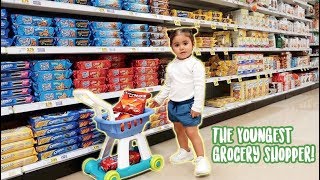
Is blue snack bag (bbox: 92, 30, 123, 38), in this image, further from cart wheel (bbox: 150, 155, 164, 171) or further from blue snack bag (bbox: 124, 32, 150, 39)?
cart wheel (bbox: 150, 155, 164, 171)

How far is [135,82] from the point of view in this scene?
2.86 m

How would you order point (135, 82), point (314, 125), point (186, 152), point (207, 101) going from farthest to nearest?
point (207, 101)
point (314, 125)
point (135, 82)
point (186, 152)

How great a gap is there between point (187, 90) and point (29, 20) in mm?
1221

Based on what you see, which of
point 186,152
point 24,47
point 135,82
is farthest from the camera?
point 135,82

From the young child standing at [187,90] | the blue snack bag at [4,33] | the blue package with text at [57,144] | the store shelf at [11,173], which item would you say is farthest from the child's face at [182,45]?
the store shelf at [11,173]

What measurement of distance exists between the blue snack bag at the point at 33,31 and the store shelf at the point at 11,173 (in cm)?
88

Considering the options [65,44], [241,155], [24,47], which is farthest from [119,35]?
[241,155]

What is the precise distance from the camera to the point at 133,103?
224 cm

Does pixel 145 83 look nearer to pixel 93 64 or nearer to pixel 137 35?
pixel 137 35

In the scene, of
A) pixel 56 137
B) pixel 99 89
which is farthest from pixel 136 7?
pixel 56 137

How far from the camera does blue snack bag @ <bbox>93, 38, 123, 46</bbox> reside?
257 cm

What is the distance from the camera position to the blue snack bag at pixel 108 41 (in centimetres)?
257

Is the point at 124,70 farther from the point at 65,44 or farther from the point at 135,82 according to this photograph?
the point at 65,44

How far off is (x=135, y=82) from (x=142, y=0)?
743 millimetres
